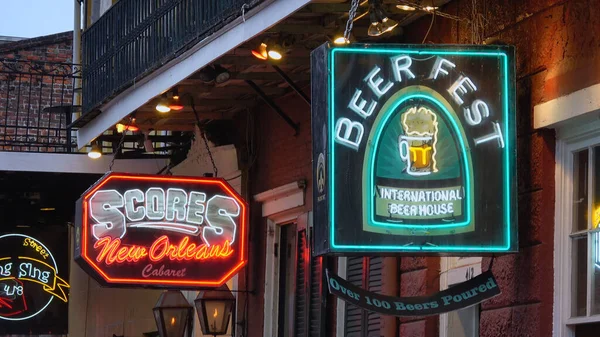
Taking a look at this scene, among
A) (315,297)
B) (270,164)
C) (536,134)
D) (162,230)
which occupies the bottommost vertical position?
(315,297)

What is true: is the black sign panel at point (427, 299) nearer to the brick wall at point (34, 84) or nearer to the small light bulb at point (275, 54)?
the small light bulb at point (275, 54)

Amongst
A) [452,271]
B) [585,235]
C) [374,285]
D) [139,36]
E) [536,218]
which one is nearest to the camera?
[585,235]

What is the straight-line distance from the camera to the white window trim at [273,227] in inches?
463

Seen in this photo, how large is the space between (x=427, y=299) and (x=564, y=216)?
96cm

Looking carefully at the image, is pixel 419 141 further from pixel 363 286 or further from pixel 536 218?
pixel 363 286

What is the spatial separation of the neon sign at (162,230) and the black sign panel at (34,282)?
5.14m

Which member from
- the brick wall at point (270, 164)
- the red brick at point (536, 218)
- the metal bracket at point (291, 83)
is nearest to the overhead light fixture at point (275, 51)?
the metal bracket at point (291, 83)

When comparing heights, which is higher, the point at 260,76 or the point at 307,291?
the point at 260,76

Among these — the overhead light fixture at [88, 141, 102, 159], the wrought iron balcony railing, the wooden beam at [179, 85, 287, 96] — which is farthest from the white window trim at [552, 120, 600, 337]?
the overhead light fixture at [88, 141, 102, 159]

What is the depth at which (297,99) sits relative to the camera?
11586 mm

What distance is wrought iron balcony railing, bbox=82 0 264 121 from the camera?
412 inches

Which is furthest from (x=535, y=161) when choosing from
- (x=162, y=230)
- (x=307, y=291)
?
(x=162, y=230)

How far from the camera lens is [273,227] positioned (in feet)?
40.2

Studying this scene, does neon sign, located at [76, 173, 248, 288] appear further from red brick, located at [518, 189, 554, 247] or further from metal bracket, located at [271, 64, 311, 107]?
red brick, located at [518, 189, 554, 247]
